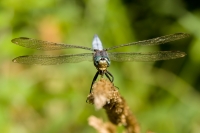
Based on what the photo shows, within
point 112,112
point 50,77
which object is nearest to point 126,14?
point 50,77

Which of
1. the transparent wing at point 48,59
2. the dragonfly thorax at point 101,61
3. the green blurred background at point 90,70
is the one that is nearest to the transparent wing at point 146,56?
the transparent wing at point 48,59

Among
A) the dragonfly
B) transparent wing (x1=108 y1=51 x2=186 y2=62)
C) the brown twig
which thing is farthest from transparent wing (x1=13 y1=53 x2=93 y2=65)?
the brown twig

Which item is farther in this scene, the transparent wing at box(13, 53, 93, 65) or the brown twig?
the transparent wing at box(13, 53, 93, 65)

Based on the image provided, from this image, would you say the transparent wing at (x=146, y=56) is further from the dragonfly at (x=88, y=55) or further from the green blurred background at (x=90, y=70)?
the green blurred background at (x=90, y=70)

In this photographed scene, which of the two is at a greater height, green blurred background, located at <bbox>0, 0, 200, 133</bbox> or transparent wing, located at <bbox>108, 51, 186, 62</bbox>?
green blurred background, located at <bbox>0, 0, 200, 133</bbox>

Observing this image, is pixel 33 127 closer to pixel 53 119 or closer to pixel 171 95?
pixel 53 119

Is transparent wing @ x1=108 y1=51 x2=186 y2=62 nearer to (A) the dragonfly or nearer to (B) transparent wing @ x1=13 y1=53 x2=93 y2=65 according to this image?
(A) the dragonfly
